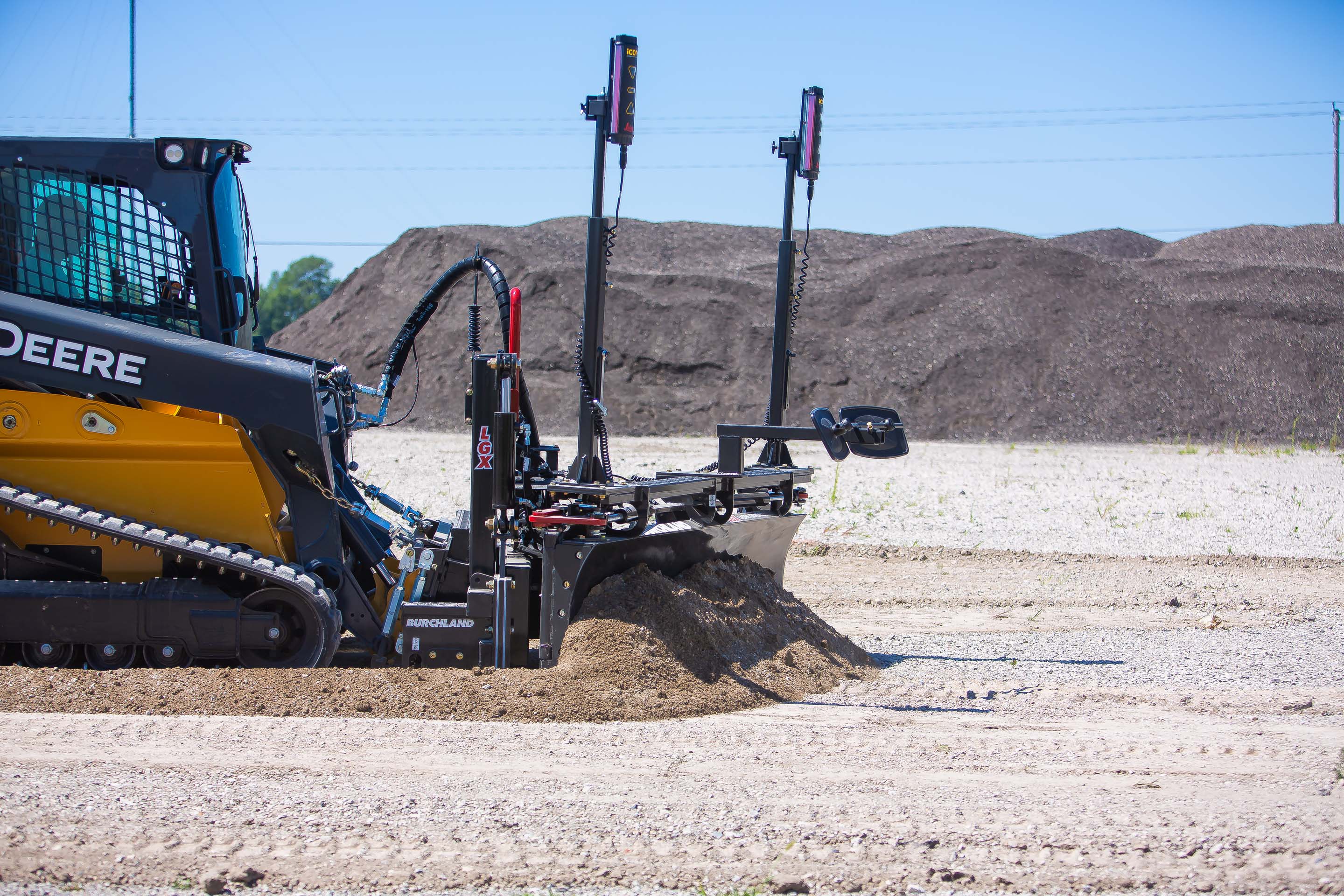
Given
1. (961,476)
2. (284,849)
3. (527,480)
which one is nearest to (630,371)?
(961,476)

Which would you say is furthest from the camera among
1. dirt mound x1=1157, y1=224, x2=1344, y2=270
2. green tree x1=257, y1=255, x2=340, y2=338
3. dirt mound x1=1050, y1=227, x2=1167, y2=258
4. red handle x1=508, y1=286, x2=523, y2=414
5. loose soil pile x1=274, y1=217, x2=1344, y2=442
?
green tree x1=257, y1=255, x2=340, y2=338

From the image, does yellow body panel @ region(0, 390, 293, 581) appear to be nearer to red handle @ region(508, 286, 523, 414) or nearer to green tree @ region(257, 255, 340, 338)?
red handle @ region(508, 286, 523, 414)

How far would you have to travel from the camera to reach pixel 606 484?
590cm

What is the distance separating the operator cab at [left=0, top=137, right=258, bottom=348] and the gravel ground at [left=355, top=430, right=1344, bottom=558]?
861 centimetres


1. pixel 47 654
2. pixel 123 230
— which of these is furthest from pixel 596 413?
pixel 47 654

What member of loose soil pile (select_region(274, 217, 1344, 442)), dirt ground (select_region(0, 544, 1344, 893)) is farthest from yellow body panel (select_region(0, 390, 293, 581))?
loose soil pile (select_region(274, 217, 1344, 442))

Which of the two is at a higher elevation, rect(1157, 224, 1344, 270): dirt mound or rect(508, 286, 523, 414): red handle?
rect(1157, 224, 1344, 270): dirt mound

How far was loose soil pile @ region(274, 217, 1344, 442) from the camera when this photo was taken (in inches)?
1395

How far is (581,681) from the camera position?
18.5ft

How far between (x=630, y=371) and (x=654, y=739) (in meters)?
33.4

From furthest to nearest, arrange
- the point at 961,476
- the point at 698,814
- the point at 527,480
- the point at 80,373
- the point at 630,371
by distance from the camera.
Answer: the point at 630,371, the point at 961,476, the point at 527,480, the point at 80,373, the point at 698,814

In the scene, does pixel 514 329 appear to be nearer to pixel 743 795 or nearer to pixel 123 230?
pixel 123 230

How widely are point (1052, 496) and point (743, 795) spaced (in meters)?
14.7

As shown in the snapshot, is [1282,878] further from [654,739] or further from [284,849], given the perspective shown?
[284,849]
